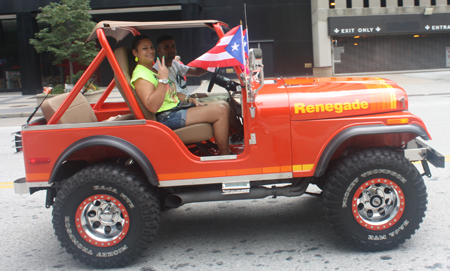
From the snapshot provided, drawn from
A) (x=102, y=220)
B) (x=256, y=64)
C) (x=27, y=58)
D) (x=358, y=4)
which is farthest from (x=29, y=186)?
(x=358, y=4)

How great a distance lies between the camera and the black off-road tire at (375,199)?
3428mm

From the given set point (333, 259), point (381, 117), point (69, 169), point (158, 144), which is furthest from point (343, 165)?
point (69, 169)

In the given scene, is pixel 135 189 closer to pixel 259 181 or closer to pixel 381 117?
pixel 259 181

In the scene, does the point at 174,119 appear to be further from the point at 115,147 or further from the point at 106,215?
the point at 106,215

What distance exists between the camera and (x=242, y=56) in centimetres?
329

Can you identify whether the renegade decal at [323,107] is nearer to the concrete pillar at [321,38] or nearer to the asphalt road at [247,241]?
the asphalt road at [247,241]

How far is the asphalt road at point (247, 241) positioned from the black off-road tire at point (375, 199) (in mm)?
166

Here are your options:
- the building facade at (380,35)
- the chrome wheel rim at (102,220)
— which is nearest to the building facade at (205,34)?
the building facade at (380,35)

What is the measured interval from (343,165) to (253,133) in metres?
0.80

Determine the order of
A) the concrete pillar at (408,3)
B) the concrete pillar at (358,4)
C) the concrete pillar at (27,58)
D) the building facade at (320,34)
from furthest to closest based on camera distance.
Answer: the concrete pillar at (408,3), the concrete pillar at (358,4), the building facade at (320,34), the concrete pillar at (27,58)

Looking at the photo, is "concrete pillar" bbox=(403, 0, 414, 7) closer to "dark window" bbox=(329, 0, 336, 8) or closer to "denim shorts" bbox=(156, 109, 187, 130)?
"dark window" bbox=(329, 0, 336, 8)

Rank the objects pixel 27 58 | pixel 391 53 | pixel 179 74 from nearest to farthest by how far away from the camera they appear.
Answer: pixel 179 74 → pixel 27 58 → pixel 391 53

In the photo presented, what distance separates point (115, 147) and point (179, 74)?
4.72ft

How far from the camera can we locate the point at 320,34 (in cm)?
2700
